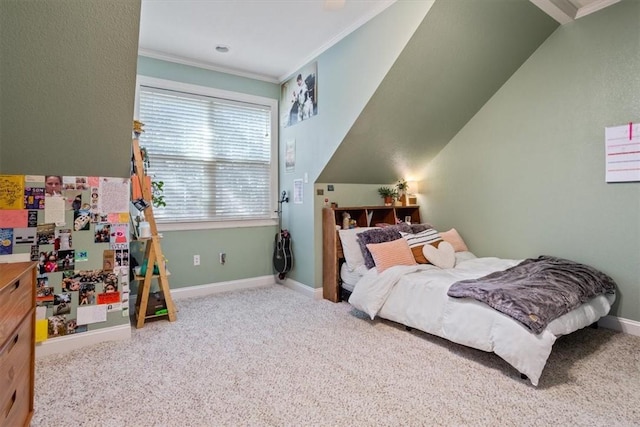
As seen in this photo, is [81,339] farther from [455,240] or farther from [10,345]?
[455,240]

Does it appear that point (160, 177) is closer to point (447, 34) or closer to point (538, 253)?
point (447, 34)

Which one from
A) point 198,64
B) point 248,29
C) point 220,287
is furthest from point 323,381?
point 198,64

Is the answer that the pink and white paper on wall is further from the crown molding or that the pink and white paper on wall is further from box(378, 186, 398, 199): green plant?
the crown molding

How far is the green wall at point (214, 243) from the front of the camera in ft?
12.4

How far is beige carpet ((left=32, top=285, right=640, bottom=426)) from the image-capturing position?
5.77ft

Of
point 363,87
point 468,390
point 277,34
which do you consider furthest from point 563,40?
point 468,390

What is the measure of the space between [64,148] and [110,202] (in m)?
0.52

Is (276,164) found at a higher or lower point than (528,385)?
higher

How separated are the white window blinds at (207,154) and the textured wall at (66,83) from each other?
3.96 ft

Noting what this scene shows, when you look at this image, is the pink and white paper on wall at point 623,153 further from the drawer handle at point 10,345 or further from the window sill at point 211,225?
the drawer handle at point 10,345

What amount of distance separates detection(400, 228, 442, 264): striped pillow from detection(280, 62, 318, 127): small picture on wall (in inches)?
67.8

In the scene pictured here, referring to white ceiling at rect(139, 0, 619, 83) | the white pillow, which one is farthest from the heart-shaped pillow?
white ceiling at rect(139, 0, 619, 83)

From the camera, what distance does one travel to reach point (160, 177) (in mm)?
3727

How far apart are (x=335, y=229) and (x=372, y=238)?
47 cm
